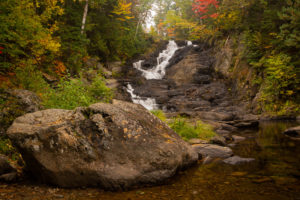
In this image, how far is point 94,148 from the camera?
11.8 ft

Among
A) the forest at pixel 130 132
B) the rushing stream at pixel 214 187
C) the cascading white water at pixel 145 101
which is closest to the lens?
the rushing stream at pixel 214 187

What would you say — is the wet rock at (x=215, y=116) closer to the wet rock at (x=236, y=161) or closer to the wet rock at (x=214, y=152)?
the wet rock at (x=214, y=152)

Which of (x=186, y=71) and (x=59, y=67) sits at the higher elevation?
(x=186, y=71)

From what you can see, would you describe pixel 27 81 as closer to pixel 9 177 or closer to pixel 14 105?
pixel 14 105

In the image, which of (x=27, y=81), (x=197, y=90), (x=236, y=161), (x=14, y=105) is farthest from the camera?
(x=197, y=90)

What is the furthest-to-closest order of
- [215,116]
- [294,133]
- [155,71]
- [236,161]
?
[155,71] < [215,116] < [294,133] < [236,161]

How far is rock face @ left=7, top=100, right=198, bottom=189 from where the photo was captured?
3.35m

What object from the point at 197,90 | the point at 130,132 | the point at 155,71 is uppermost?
the point at 155,71

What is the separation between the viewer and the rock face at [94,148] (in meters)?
3.35

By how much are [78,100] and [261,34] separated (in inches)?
600

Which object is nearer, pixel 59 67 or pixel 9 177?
pixel 9 177

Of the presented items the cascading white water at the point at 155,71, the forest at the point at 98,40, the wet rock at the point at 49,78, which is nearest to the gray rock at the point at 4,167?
the forest at the point at 98,40

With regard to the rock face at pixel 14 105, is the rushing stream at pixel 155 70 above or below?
above

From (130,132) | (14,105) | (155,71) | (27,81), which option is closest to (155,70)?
(155,71)
